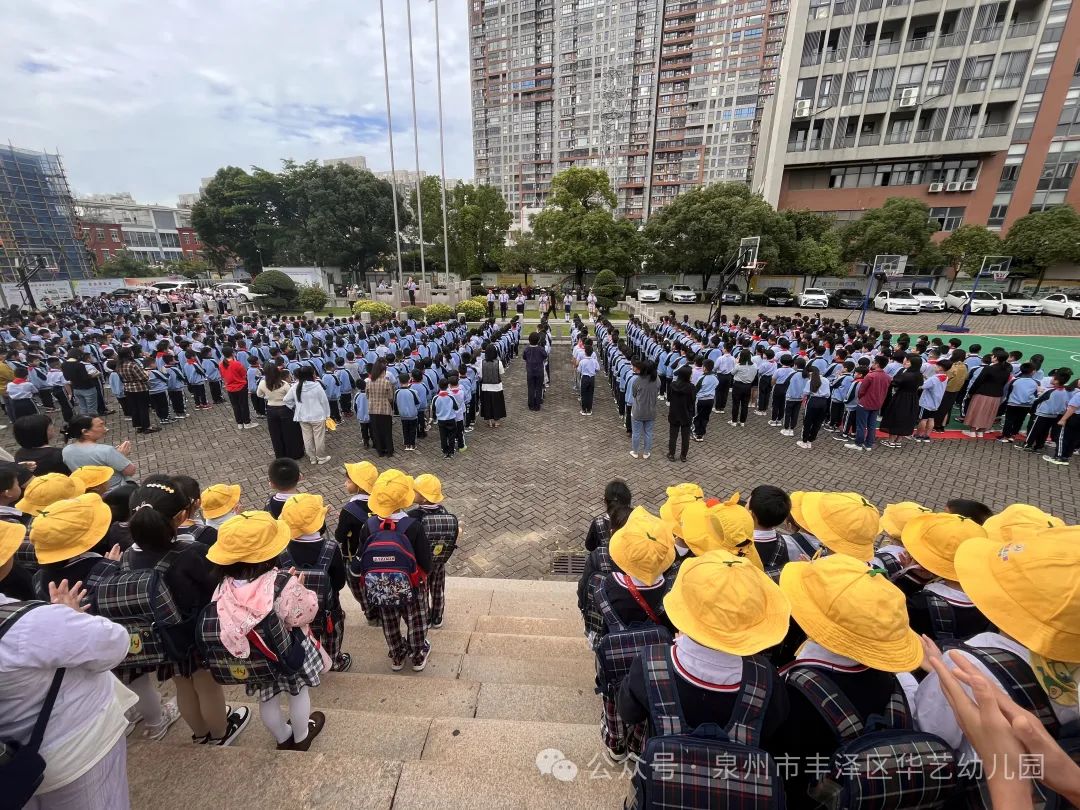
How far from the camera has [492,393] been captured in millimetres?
9898

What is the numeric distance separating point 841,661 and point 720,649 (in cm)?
64

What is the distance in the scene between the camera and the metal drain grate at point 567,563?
5218mm

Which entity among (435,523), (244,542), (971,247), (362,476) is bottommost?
(435,523)

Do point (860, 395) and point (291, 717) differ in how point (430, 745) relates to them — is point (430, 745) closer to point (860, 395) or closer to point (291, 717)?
point (291, 717)

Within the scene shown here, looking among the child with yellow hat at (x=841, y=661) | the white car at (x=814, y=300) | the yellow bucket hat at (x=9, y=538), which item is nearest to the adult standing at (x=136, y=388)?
the yellow bucket hat at (x=9, y=538)

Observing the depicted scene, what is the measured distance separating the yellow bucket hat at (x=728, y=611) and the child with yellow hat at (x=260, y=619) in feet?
6.61

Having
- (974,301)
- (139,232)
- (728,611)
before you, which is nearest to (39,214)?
(139,232)

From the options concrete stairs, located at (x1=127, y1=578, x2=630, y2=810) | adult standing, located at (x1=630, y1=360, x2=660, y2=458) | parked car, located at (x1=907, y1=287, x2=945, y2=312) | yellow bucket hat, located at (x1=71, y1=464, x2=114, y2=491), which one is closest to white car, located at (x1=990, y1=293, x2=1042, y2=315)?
parked car, located at (x1=907, y1=287, x2=945, y2=312)

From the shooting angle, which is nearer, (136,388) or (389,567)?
(389,567)

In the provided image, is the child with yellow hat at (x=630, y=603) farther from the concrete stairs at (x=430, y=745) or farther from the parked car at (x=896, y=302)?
the parked car at (x=896, y=302)

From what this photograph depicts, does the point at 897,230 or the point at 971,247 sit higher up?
the point at 897,230

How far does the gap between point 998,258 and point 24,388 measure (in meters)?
44.5

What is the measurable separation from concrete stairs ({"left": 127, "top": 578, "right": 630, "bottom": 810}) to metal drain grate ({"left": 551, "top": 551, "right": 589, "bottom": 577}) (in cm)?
133

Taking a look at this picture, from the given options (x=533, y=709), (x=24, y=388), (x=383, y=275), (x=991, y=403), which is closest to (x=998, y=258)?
(x=991, y=403)
